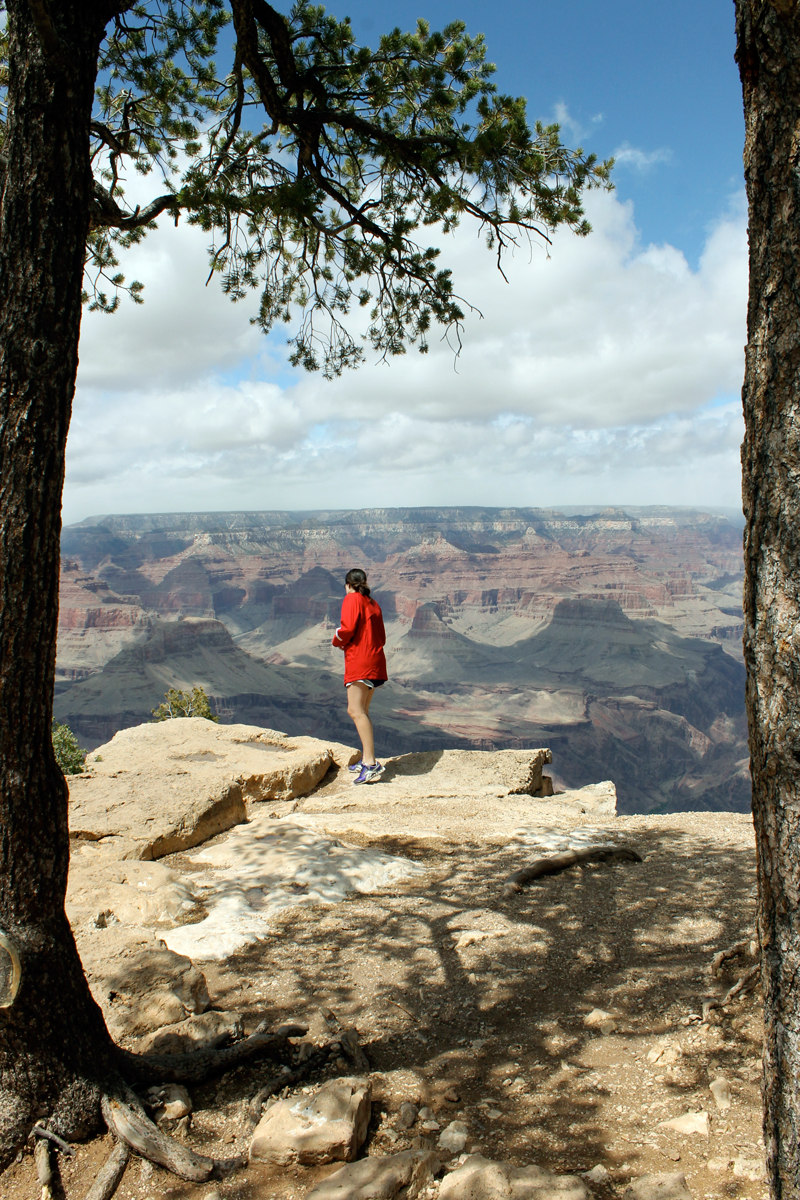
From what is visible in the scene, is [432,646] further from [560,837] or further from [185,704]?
[560,837]

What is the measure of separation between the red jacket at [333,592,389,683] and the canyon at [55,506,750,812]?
74126mm

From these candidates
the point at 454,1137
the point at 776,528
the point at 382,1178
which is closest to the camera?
the point at 776,528

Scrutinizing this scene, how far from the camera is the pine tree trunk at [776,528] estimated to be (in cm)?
146

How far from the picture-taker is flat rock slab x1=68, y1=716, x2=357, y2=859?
5559 mm

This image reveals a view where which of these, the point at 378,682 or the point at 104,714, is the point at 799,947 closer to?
the point at 378,682

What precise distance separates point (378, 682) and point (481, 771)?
5.42ft

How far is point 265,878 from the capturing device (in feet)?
15.0

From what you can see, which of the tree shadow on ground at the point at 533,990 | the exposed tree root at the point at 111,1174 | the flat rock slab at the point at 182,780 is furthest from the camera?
the flat rock slab at the point at 182,780

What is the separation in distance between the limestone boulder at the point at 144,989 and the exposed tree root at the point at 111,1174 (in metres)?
0.69

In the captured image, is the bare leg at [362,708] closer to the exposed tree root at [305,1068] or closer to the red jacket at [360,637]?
the red jacket at [360,637]

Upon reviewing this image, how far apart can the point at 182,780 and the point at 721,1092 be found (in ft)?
16.5

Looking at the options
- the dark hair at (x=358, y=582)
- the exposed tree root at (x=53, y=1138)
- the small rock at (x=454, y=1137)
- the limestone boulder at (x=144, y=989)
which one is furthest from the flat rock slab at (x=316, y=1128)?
the dark hair at (x=358, y=582)

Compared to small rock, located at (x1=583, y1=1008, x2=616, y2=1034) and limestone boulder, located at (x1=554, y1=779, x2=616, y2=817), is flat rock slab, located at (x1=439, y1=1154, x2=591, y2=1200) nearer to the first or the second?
small rock, located at (x1=583, y1=1008, x2=616, y2=1034)

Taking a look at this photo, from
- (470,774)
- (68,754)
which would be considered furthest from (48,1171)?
(68,754)
